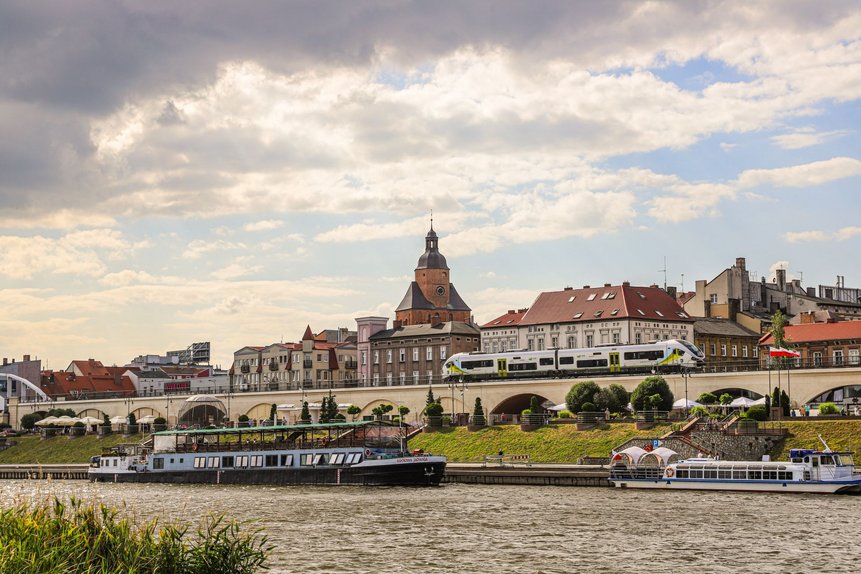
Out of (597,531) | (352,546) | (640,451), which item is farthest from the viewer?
(640,451)

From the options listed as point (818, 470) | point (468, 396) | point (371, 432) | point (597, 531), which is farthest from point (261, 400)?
point (597, 531)

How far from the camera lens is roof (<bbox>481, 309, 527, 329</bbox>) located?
14162 centimetres

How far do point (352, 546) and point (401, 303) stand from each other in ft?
445

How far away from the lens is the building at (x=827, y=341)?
113625mm

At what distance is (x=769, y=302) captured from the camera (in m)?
150

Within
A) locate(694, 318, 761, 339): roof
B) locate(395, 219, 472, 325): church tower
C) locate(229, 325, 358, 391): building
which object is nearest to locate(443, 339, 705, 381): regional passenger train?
locate(694, 318, 761, 339): roof

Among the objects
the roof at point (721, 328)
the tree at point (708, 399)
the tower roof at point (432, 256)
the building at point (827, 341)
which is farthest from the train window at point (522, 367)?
the tower roof at point (432, 256)

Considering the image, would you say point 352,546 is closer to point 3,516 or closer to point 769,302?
point 3,516

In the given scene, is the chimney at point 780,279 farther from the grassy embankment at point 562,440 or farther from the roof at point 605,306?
the grassy embankment at point 562,440

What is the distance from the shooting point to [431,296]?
598ft

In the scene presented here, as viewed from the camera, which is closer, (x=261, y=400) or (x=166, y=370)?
(x=261, y=400)

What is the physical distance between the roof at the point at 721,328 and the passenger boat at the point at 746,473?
66.3m

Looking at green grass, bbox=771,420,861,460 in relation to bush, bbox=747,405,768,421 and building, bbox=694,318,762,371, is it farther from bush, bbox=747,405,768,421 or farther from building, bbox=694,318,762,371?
building, bbox=694,318,762,371

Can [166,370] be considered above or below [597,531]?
above
